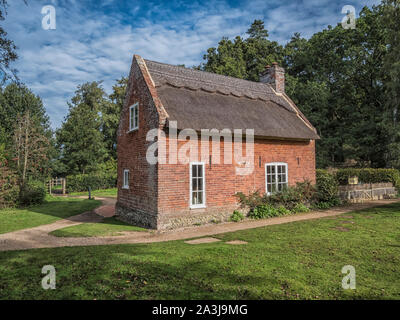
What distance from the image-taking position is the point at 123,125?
49.1 feet

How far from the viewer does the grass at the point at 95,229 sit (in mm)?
10258

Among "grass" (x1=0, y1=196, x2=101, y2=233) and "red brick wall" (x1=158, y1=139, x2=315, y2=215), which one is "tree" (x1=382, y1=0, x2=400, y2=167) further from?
"grass" (x1=0, y1=196, x2=101, y2=233)

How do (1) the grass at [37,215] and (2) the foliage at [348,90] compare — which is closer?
(1) the grass at [37,215]

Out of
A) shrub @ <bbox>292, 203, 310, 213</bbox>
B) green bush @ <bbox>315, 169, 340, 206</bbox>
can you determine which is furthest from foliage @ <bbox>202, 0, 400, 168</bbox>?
shrub @ <bbox>292, 203, 310, 213</bbox>

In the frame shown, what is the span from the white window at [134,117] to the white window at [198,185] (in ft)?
11.8

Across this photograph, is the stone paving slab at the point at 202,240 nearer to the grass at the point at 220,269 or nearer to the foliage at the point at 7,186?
the grass at the point at 220,269

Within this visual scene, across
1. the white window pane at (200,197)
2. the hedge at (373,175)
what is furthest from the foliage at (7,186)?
the hedge at (373,175)

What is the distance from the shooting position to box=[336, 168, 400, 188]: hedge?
2048 cm

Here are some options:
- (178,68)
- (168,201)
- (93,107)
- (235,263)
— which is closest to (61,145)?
(93,107)

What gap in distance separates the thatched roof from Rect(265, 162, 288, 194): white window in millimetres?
1587

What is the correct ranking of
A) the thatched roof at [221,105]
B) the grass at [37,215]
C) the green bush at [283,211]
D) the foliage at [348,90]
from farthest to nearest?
the foliage at [348,90]
the green bush at [283,211]
the thatched roof at [221,105]
the grass at [37,215]

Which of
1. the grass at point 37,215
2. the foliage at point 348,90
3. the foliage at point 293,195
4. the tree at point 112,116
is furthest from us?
the tree at point 112,116

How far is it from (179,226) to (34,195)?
504 inches

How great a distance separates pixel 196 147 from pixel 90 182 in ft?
74.6
